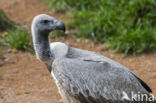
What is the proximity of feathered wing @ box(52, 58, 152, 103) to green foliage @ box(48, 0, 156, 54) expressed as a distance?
8.19ft

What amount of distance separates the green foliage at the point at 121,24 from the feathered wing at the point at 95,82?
2.50 meters

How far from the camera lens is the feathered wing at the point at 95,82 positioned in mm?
3600

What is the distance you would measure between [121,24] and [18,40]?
198 centimetres

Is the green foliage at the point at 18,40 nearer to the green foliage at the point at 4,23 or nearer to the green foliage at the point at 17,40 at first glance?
the green foliage at the point at 17,40

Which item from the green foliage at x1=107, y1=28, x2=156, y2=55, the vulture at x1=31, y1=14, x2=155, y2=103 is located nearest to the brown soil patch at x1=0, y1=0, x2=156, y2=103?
the green foliage at x1=107, y1=28, x2=156, y2=55

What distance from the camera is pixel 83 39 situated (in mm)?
6871

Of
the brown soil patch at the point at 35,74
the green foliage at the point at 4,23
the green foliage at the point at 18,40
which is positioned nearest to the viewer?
the brown soil patch at the point at 35,74

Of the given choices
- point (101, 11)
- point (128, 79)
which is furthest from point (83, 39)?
point (128, 79)

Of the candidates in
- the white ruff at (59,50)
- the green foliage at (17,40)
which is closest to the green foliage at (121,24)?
the green foliage at (17,40)

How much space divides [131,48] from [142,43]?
0.71 ft

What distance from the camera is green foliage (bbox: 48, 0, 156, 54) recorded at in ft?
20.3

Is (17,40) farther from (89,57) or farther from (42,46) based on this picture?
(89,57)

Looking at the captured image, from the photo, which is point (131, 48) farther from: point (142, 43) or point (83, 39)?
point (83, 39)

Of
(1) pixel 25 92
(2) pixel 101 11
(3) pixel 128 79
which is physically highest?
(2) pixel 101 11
